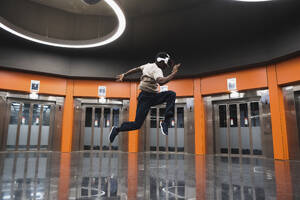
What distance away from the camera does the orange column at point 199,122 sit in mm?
Result: 9870

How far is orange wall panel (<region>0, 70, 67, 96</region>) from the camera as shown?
973 centimetres

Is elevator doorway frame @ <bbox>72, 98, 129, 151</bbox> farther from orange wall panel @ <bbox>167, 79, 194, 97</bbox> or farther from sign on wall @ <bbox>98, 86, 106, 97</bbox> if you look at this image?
orange wall panel @ <bbox>167, 79, 194, 97</bbox>

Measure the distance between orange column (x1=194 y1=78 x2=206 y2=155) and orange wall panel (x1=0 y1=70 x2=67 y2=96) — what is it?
646cm

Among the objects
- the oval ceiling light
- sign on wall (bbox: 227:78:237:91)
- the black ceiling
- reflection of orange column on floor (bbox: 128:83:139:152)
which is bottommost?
reflection of orange column on floor (bbox: 128:83:139:152)

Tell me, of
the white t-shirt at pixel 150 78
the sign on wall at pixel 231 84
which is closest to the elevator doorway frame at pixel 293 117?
the sign on wall at pixel 231 84

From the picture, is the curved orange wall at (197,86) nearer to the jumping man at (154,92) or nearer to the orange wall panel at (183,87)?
the orange wall panel at (183,87)

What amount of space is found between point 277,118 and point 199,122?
3123mm

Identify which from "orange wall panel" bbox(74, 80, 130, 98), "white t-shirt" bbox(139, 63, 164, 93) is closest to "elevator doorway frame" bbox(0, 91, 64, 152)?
"orange wall panel" bbox(74, 80, 130, 98)

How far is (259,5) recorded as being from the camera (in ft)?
21.6

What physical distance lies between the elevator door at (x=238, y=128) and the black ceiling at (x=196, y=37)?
1.83 meters

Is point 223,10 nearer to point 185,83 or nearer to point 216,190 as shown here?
point 185,83

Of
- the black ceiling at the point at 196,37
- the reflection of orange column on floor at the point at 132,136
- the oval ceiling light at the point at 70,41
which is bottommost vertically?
the reflection of orange column on floor at the point at 132,136

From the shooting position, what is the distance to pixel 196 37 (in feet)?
28.5

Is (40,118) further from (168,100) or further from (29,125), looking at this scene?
(168,100)
